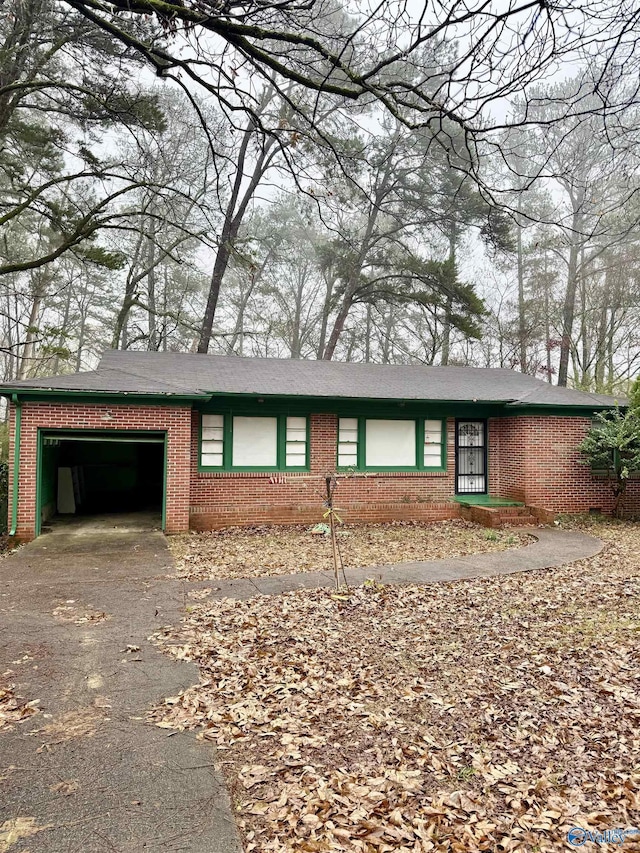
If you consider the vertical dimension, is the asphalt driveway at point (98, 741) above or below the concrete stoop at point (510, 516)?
below

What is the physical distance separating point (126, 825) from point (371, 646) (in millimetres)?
2629

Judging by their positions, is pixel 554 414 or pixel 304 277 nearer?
pixel 554 414

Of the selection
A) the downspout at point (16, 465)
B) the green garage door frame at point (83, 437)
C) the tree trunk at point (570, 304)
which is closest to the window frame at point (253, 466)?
the green garage door frame at point (83, 437)

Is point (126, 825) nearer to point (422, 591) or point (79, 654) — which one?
point (79, 654)

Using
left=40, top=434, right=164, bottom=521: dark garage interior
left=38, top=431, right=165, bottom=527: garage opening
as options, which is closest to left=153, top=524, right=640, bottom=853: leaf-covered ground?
left=38, top=431, right=165, bottom=527: garage opening

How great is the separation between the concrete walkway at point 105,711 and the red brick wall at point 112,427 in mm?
1915

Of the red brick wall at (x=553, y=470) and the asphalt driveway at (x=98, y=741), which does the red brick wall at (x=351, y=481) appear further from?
the asphalt driveway at (x=98, y=741)

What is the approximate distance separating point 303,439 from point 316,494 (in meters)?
1.27

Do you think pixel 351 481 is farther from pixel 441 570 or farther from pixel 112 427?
pixel 112 427

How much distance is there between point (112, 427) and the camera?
9422 mm

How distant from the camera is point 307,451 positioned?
1152cm

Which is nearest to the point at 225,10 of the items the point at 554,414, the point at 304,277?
the point at 554,414

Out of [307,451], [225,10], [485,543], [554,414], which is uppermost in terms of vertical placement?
[225,10]

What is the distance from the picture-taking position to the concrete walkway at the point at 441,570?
638cm
